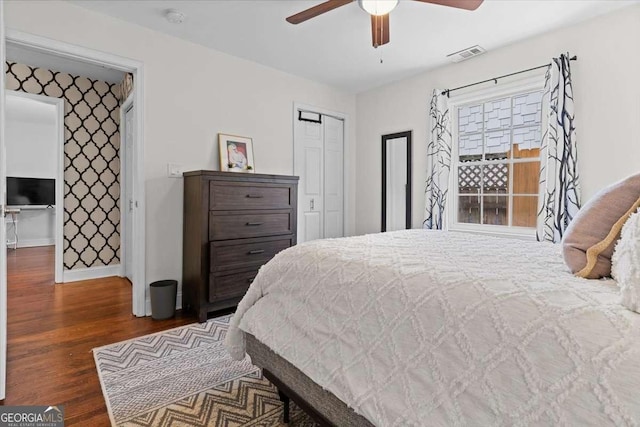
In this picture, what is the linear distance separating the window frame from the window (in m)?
0.01

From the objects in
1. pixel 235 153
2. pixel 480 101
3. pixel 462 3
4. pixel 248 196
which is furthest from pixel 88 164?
pixel 480 101

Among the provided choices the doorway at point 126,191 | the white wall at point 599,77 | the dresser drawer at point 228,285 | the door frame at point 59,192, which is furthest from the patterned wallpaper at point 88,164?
the white wall at point 599,77

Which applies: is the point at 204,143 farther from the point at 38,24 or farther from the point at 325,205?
the point at 325,205

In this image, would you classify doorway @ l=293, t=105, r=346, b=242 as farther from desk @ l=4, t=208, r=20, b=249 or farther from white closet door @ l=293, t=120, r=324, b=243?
desk @ l=4, t=208, r=20, b=249

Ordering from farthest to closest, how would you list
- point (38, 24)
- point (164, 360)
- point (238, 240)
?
point (238, 240) → point (38, 24) → point (164, 360)

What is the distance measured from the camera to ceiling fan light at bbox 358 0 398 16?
2.15 meters

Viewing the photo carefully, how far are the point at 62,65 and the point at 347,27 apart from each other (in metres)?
3.28

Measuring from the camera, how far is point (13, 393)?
5.76 ft

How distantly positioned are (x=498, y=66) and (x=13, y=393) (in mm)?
4350

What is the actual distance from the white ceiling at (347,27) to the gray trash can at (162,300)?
225 centimetres

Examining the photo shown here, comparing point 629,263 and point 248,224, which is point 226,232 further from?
point 629,263

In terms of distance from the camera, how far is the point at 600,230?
102 centimetres

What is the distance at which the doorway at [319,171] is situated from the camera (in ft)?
13.7

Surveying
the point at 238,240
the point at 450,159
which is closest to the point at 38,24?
the point at 238,240
